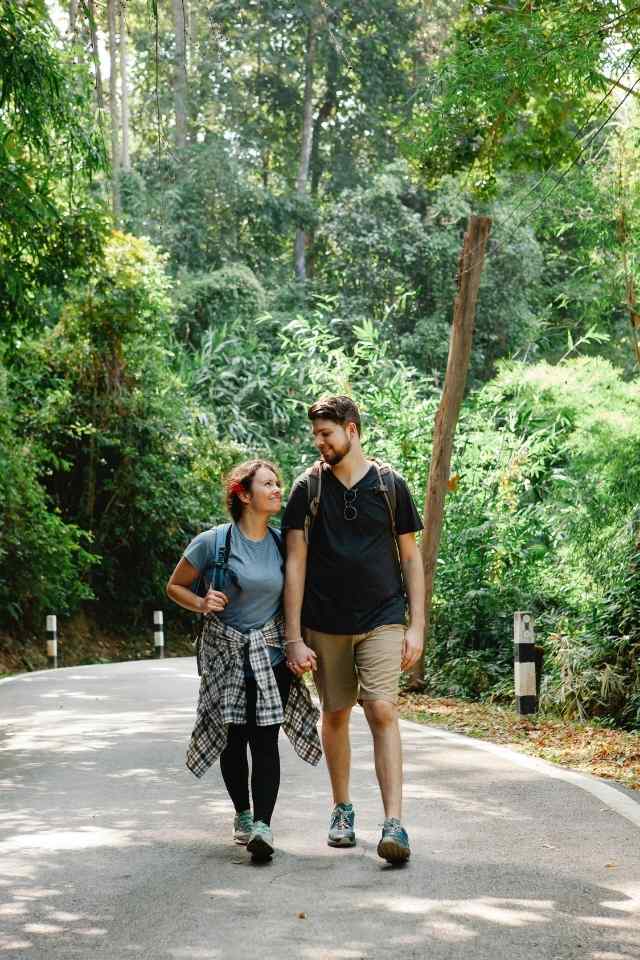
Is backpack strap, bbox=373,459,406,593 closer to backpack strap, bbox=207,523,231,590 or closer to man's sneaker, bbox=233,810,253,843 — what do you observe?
backpack strap, bbox=207,523,231,590

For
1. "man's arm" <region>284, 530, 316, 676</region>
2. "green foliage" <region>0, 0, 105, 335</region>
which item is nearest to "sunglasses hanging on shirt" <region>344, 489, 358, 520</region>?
"man's arm" <region>284, 530, 316, 676</region>

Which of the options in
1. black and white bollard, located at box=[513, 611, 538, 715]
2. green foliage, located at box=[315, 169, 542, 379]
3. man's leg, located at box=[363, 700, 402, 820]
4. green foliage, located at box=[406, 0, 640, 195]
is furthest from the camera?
green foliage, located at box=[315, 169, 542, 379]

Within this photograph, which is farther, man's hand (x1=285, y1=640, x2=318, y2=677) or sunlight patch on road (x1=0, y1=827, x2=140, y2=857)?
sunlight patch on road (x1=0, y1=827, x2=140, y2=857)

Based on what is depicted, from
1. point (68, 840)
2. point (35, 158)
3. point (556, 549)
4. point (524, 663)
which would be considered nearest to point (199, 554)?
point (68, 840)

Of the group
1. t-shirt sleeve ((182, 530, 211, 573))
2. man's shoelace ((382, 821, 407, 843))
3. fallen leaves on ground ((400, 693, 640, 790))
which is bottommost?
fallen leaves on ground ((400, 693, 640, 790))

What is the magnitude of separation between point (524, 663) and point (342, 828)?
5.69m

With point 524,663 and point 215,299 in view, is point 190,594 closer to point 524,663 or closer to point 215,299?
point 524,663

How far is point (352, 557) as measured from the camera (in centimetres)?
647

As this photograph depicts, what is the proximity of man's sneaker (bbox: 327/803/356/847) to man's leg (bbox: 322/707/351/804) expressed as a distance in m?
0.04

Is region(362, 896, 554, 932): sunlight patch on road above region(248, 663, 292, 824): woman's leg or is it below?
below

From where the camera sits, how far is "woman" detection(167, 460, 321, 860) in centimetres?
645

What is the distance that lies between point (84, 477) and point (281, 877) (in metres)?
24.6

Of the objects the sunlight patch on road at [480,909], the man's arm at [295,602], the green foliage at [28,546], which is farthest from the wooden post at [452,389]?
the sunlight patch on road at [480,909]

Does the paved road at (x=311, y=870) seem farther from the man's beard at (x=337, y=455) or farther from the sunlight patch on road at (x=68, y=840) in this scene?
the man's beard at (x=337, y=455)
